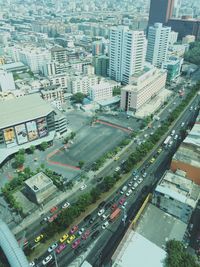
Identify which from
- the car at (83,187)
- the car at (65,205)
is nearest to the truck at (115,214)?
the car at (65,205)

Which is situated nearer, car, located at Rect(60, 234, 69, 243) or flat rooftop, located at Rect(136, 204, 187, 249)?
flat rooftop, located at Rect(136, 204, 187, 249)

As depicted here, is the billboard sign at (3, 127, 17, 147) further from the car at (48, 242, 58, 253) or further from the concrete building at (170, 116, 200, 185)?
the concrete building at (170, 116, 200, 185)

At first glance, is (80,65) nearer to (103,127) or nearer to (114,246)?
(103,127)

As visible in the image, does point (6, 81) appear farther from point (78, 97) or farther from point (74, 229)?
point (74, 229)

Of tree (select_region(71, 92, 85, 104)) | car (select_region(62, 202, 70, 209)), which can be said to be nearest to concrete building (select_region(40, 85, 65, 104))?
tree (select_region(71, 92, 85, 104))

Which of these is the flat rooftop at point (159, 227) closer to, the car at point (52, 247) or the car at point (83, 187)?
the car at point (52, 247)
